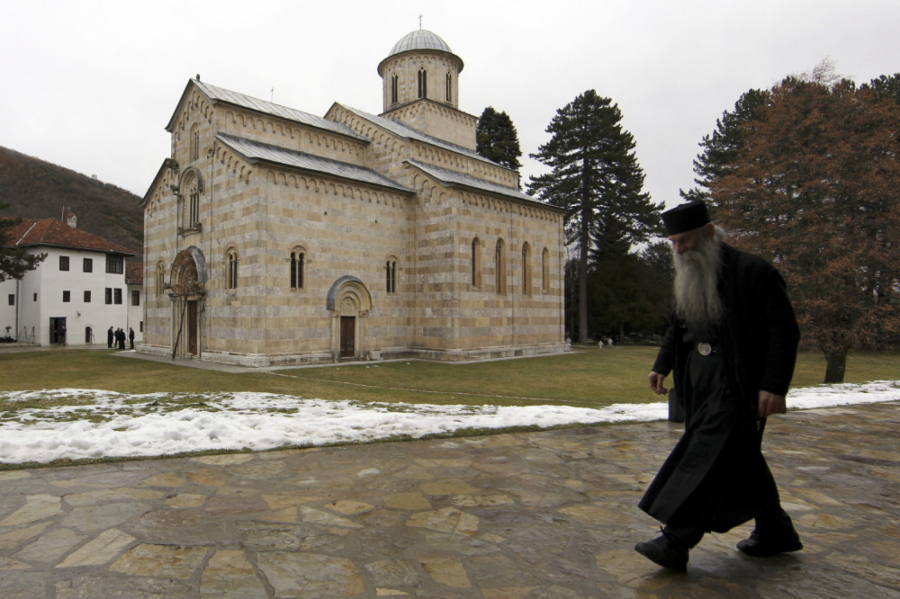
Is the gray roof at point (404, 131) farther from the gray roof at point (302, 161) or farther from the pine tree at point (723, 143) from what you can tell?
the pine tree at point (723, 143)

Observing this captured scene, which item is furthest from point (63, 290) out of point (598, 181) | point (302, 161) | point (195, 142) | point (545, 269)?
point (598, 181)

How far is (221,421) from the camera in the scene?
710 centimetres

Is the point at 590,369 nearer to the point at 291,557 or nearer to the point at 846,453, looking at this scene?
the point at 846,453

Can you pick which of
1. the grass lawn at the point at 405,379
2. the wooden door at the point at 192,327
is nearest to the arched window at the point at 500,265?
the grass lawn at the point at 405,379

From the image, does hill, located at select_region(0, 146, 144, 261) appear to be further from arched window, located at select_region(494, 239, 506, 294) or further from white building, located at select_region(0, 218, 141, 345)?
arched window, located at select_region(494, 239, 506, 294)

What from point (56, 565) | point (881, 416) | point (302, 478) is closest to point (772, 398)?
point (302, 478)

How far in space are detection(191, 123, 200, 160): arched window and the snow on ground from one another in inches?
595

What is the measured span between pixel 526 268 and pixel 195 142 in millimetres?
16335

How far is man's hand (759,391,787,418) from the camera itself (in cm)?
340

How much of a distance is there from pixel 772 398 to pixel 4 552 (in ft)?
16.3

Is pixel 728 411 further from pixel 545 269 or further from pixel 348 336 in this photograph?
pixel 545 269

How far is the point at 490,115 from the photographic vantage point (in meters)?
43.5

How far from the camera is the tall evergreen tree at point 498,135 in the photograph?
43094 mm

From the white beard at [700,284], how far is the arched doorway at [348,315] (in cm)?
1854
